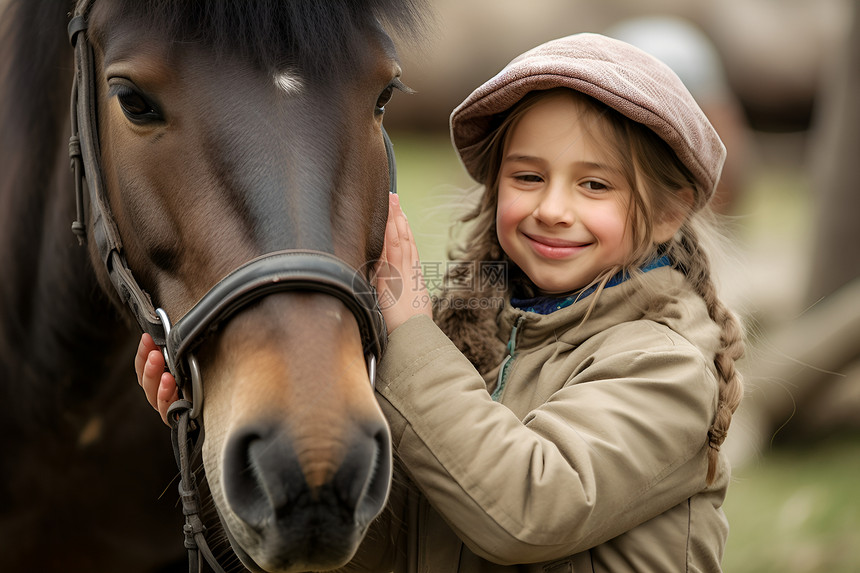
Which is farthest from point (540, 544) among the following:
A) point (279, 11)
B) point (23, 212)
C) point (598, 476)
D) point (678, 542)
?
point (23, 212)

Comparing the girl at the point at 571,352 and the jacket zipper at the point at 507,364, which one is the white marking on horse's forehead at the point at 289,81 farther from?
the jacket zipper at the point at 507,364

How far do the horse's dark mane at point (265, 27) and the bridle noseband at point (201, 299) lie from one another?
36 centimetres

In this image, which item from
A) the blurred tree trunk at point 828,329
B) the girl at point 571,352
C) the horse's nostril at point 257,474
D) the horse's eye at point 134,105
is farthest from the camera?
the blurred tree trunk at point 828,329

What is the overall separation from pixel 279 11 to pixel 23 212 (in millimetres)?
1131

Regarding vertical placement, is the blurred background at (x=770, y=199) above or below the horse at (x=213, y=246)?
below

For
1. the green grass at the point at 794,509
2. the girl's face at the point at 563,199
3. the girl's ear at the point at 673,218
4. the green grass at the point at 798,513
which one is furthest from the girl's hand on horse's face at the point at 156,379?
the green grass at the point at 798,513

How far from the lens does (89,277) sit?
238 centimetres

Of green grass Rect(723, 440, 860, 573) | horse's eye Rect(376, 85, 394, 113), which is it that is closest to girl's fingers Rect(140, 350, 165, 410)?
horse's eye Rect(376, 85, 394, 113)

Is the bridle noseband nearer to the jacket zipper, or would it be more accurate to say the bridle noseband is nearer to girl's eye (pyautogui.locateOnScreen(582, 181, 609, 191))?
the jacket zipper

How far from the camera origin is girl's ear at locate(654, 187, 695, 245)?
2170 mm

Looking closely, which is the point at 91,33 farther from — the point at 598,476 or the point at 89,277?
the point at 598,476

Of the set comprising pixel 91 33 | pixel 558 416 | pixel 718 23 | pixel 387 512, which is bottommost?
pixel 718 23

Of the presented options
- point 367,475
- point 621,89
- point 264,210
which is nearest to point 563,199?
point 621,89

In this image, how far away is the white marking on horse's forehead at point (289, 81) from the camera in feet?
5.97
